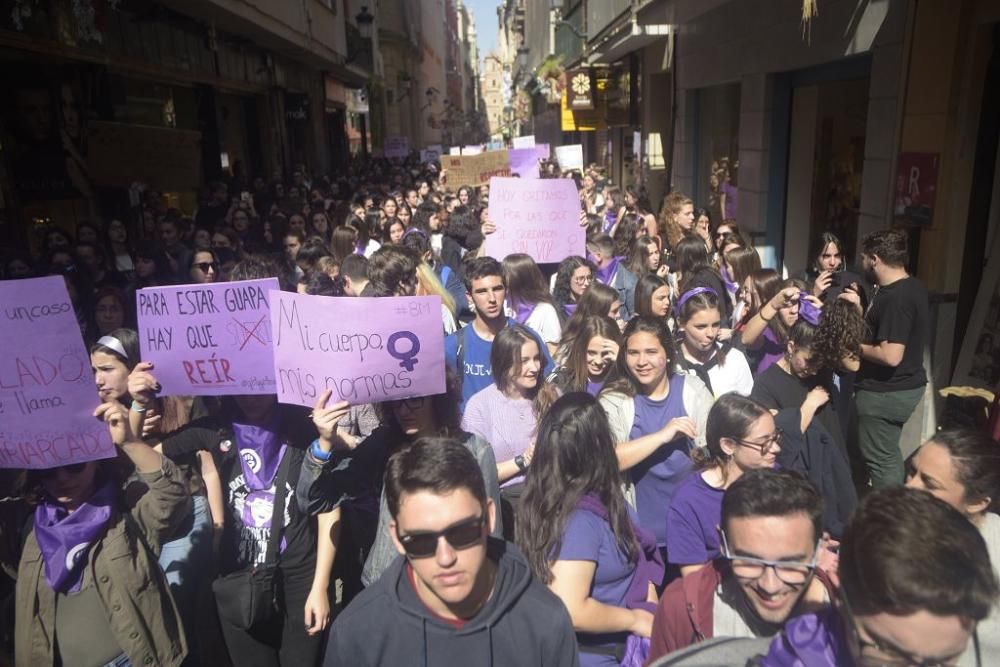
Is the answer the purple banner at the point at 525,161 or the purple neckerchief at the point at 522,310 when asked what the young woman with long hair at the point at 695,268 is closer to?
the purple neckerchief at the point at 522,310

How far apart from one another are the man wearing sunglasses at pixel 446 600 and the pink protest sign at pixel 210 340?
55.1 inches

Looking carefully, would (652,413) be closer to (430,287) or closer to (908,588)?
(908,588)

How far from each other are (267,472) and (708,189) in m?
11.5

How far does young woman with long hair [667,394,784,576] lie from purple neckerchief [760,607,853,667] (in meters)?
1.00

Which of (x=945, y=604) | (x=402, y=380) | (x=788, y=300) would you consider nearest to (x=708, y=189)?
(x=788, y=300)

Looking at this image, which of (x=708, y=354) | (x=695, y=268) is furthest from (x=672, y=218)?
(x=708, y=354)

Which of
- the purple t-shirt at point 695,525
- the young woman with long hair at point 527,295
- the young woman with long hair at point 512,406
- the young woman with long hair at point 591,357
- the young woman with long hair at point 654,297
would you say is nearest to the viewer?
the purple t-shirt at point 695,525

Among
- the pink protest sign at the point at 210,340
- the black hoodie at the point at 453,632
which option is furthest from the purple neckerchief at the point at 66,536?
the black hoodie at the point at 453,632

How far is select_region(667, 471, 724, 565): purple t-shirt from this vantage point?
105 inches

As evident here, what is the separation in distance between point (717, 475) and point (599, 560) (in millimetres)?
608

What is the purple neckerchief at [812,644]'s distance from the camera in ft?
5.15

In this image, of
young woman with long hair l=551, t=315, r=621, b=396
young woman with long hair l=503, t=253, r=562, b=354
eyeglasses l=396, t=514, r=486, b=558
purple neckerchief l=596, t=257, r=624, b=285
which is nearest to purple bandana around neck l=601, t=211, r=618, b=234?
purple neckerchief l=596, t=257, r=624, b=285

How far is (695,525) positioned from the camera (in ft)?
8.80

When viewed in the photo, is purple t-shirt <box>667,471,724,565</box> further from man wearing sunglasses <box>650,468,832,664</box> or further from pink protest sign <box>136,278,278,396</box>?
pink protest sign <box>136,278,278,396</box>
